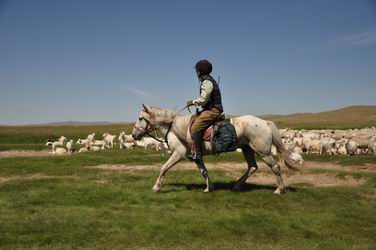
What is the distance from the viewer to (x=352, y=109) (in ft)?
554

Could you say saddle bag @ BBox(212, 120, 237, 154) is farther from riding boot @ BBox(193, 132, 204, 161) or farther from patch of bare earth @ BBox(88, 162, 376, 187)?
patch of bare earth @ BBox(88, 162, 376, 187)

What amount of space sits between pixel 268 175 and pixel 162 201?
8033mm

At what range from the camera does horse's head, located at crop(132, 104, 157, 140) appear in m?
14.9

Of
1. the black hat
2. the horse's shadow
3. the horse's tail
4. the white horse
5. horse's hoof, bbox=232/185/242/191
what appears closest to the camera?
the white horse

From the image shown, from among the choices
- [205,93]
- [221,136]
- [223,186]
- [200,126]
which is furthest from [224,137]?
[223,186]

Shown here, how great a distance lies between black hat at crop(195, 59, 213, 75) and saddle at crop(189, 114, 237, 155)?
1781mm

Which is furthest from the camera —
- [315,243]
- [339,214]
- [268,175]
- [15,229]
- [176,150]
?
[268,175]

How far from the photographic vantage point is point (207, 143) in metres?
14.0

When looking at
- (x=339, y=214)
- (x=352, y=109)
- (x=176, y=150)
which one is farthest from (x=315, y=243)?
(x=352, y=109)

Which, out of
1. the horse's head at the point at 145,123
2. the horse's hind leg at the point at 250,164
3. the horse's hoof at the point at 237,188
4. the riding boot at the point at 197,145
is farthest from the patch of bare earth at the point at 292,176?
the horse's head at the point at 145,123

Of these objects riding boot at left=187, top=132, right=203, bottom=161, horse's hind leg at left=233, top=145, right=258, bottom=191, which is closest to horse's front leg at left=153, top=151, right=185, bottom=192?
riding boot at left=187, top=132, right=203, bottom=161

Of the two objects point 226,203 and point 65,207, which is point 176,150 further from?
point 65,207

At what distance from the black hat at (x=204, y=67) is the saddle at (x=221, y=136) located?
5.84ft

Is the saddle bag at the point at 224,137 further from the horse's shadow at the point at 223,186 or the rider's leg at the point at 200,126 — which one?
the horse's shadow at the point at 223,186
